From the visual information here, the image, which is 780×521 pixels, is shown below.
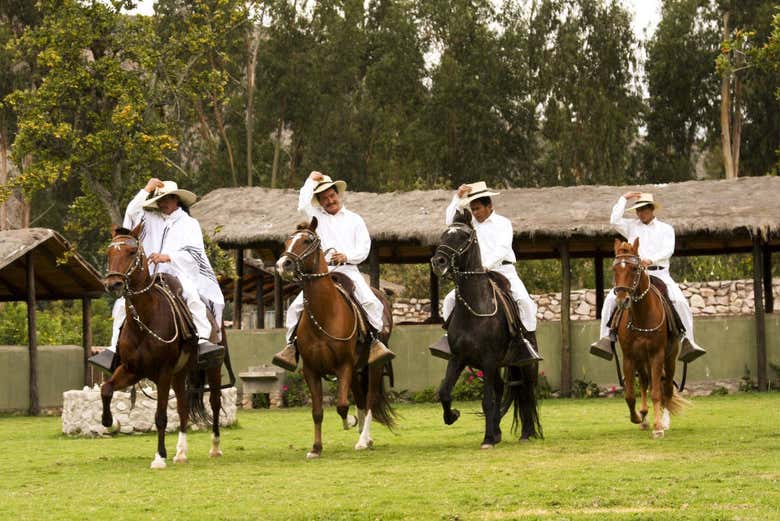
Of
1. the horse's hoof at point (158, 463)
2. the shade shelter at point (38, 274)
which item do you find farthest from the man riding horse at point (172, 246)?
the shade shelter at point (38, 274)

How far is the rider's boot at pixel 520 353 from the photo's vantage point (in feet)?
43.6

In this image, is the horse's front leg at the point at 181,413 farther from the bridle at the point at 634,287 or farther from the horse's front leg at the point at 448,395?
the bridle at the point at 634,287

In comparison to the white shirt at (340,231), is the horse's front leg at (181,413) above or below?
below

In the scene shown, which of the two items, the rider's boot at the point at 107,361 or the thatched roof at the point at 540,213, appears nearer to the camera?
the rider's boot at the point at 107,361

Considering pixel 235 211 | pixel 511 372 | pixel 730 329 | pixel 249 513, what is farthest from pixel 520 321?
pixel 235 211

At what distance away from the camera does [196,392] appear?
13570mm

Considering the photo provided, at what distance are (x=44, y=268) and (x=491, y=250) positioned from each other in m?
13.1

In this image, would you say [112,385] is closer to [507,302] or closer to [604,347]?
[507,302]

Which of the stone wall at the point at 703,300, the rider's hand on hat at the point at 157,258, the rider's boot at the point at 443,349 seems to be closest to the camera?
the rider's hand on hat at the point at 157,258

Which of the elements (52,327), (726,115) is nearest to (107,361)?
(52,327)

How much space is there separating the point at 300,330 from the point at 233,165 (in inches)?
1366

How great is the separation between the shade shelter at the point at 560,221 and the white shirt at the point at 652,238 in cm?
734

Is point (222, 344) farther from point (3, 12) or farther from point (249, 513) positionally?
point (3, 12)

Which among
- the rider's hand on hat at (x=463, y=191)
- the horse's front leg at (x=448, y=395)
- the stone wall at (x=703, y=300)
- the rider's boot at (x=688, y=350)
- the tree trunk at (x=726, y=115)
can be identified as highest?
the tree trunk at (x=726, y=115)
